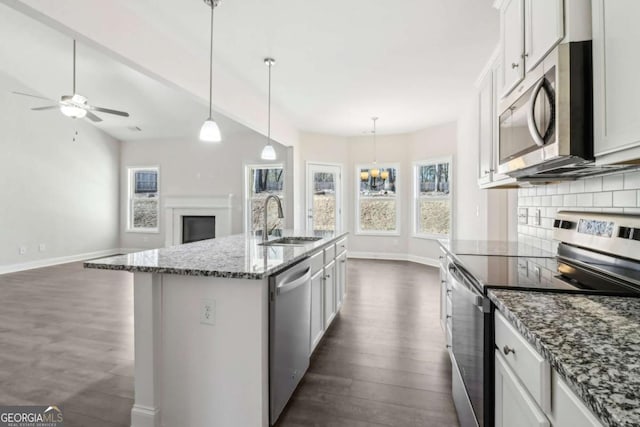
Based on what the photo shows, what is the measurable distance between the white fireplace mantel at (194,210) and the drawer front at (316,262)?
4879 millimetres

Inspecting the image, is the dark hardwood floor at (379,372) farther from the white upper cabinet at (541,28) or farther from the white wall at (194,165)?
the white wall at (194,165)

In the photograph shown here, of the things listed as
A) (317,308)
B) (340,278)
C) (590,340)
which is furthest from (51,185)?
(590,340)

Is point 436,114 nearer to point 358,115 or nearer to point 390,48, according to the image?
point 358,115

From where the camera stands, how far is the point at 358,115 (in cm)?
546

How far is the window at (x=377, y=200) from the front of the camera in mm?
6871

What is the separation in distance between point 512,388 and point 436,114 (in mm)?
5160

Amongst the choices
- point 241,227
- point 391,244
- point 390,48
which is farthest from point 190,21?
point 391,244

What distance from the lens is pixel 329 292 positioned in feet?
9.36

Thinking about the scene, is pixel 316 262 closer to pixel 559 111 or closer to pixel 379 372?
pixel 379 372

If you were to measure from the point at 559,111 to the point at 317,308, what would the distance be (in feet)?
6.44

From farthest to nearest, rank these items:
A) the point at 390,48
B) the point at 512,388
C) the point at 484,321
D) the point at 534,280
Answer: the point at 390,48
the point at 534,280
the point at 484,321
the point at 512,388

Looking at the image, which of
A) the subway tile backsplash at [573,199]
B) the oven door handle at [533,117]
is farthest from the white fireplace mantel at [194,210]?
the oven door handle at [533,117]

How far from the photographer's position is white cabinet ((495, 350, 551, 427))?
0.84 metres

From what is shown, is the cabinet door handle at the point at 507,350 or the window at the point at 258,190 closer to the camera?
the cabinet door handle at the point at 507,350
